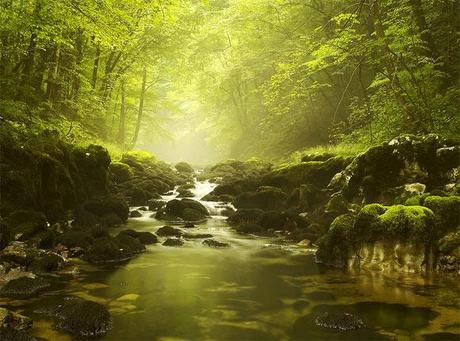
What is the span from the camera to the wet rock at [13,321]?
4.56 metres

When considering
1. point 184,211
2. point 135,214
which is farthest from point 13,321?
point 184,211

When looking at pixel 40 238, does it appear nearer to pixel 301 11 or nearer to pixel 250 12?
pixel 250 12

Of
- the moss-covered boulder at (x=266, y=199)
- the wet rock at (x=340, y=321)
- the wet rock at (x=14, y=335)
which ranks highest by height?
the moss-covered boulder at (x=266, y=199)

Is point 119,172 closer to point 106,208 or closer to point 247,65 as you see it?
point 106,208

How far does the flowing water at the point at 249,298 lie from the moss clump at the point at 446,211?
3.63ft

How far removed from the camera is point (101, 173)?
1523 centimetres

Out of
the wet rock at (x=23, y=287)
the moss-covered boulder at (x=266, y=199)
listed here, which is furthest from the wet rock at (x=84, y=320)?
the moss-covered boulder at (x=266, y=199)

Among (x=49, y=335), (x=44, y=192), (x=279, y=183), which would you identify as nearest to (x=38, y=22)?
(x=44, y=192)

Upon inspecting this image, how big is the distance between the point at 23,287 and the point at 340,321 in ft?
14.9

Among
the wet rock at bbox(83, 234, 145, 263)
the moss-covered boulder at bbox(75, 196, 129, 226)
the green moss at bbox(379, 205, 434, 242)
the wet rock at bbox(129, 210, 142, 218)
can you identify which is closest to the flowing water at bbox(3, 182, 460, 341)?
the wet rock at bbox(83, 234, 145, 263)

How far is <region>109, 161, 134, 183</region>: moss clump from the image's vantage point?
19.0 metres

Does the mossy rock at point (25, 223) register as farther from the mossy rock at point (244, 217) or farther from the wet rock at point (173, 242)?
the mossy rock at point (244, 217)

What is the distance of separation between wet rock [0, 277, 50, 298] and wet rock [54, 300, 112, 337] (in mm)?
1061

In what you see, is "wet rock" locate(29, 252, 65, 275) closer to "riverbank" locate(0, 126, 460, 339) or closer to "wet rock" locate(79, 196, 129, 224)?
"riverbank" locate(0, 126, 460, 339)
